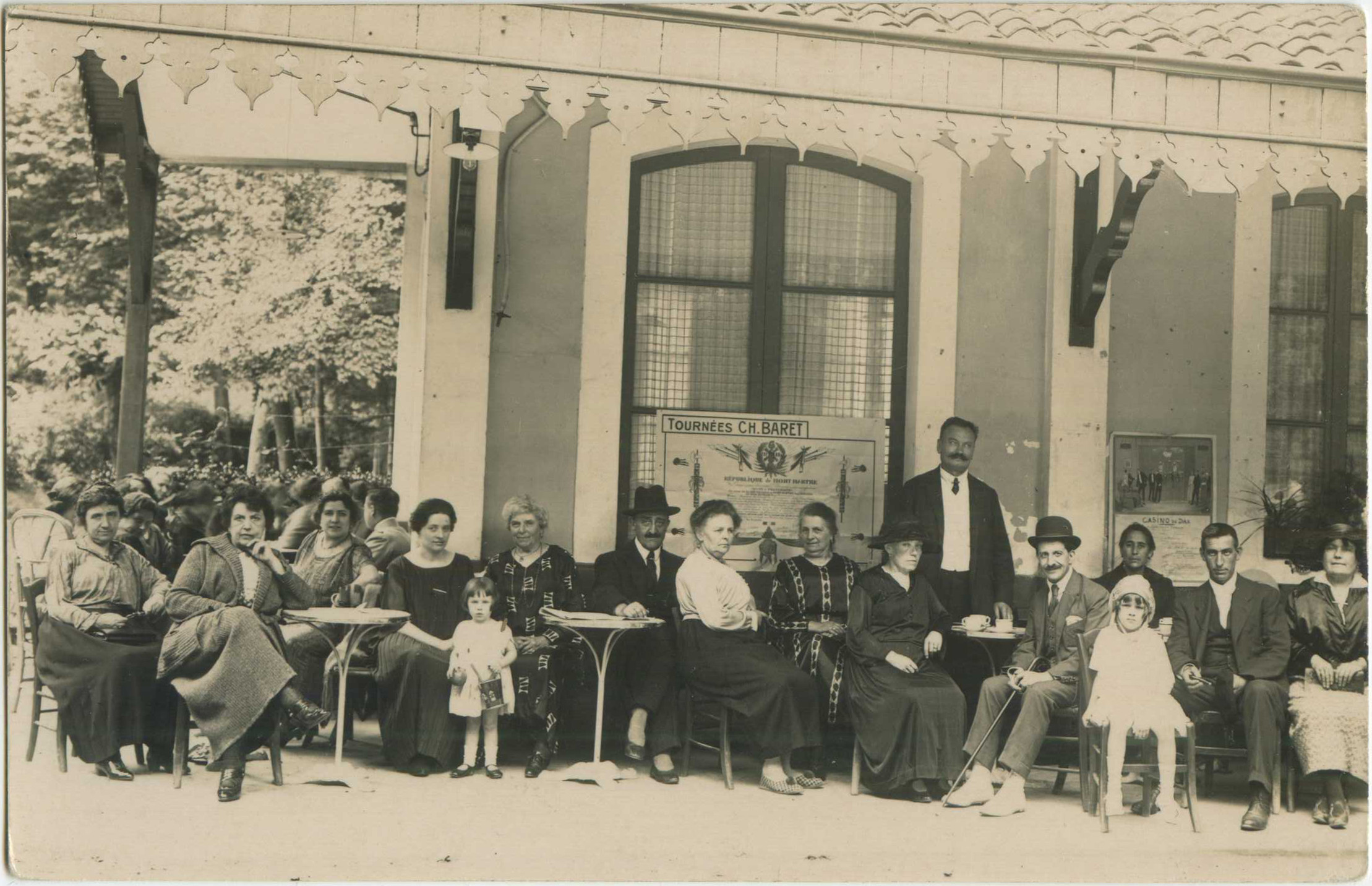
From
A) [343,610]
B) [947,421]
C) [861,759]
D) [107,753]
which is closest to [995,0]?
[947,421]

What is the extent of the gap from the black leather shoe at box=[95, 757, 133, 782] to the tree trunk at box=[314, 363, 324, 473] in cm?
1056

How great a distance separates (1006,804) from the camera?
5.89 metres

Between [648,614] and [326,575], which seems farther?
[326,575]

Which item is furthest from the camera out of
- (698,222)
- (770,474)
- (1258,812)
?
(698,222)

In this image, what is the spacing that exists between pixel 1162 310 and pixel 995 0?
7.71 feet

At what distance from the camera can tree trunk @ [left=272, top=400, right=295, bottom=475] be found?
54.6 feet

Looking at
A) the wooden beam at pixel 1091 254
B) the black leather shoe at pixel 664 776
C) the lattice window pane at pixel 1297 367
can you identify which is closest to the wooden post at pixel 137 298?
the black leather shoe at pixel 664 776

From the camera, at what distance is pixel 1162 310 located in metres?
7.70

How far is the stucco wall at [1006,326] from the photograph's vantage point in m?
7.56

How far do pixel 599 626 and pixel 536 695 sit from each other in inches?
20.7

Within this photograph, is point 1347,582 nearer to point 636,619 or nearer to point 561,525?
point 636,619

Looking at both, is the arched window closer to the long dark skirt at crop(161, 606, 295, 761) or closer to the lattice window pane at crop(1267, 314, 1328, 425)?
the lattice window pane at crop(1267, 314, 1328, 425)

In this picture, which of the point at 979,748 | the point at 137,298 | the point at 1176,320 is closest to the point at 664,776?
the point at 979,748

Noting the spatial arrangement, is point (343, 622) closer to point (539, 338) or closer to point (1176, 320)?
point (539, 338)
